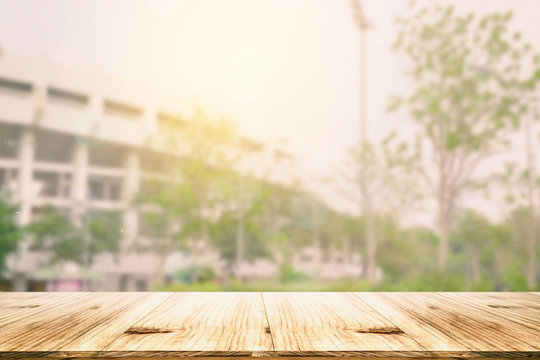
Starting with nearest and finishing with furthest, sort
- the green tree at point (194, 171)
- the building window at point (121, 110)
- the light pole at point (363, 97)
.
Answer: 1. the light pole at point (363, 97)
2. the green tree at point (194, 171)
3. the building window at point (121, 110)

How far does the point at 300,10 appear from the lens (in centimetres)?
3441

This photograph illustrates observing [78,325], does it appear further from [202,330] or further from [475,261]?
[475,261]

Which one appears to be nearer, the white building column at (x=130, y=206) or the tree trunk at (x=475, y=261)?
the tree trunk at (x=475, y=261)

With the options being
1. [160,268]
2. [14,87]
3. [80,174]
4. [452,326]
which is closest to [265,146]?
[160,268]

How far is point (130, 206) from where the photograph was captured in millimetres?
20203

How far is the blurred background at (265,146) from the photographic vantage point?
1298 centimetres

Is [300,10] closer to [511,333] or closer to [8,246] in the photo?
[8,246]

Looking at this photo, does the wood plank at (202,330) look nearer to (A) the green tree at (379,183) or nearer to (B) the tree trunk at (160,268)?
(A) the green tree at (379,183)

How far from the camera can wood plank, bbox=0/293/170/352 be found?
0.54 m

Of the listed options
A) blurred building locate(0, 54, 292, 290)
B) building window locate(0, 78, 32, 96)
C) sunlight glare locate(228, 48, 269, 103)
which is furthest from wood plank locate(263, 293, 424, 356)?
sunlight glare locate(228, 48, 269, 103)

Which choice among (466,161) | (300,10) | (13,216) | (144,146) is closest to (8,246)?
(13,216)

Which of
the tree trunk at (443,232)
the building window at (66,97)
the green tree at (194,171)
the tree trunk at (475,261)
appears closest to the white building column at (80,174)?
the building window at (66,97)

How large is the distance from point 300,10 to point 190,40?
7.74 metres

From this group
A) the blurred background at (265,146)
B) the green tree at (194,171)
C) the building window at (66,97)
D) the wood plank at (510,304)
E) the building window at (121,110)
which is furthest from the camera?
the building window at (121,110)
